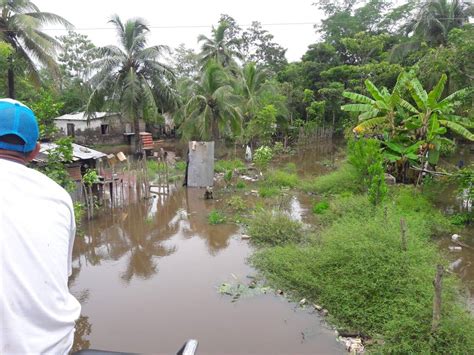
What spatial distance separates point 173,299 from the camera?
6.55 m

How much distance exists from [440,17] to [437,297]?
2171cm

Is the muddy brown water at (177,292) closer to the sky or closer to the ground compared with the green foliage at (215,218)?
closer to the ground

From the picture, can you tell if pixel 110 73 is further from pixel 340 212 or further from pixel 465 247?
pixel 465 247

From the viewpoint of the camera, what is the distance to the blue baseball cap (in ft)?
4.62

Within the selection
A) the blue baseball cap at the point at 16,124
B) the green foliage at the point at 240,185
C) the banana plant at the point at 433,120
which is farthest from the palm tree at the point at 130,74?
the blue baseball cap at the point at 16,124

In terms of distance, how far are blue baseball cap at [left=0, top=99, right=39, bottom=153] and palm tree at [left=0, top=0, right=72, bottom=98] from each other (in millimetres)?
15096

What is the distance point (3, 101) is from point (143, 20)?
68.4 feet

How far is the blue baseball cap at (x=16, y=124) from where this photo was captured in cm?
141

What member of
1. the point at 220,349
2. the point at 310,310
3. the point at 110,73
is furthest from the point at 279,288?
the point at 110,73

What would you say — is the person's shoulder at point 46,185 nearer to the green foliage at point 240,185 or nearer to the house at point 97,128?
the green foliage at point 240,185

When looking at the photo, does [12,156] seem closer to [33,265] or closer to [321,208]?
[33,265]

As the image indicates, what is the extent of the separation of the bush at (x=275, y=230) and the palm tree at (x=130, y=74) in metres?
12.7

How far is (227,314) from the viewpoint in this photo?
237 inches

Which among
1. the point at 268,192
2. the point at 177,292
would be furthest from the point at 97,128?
the point at 177,292
